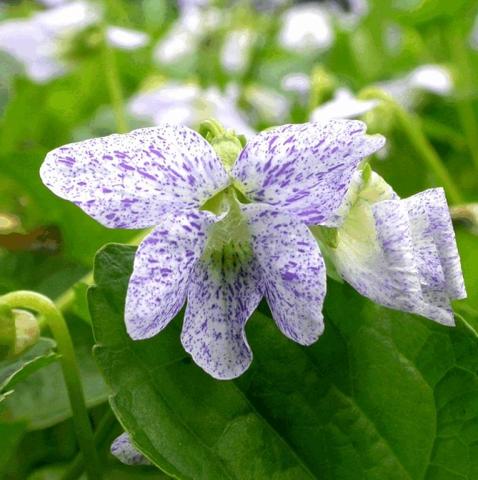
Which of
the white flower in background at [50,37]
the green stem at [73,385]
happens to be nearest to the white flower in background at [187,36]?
the white flower in background at [50,37]

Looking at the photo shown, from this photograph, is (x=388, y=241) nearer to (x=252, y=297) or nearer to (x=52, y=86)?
(x=252, y=297)

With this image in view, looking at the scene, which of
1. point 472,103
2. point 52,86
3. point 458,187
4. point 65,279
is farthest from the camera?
point 52,86

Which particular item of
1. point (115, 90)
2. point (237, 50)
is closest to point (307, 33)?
point (237, 50)

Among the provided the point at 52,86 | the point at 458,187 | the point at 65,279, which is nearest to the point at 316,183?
the point at 65,279

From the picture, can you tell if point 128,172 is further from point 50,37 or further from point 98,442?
point 50,37

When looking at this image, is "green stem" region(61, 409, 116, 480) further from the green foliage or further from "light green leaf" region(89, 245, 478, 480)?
"light green leaf" region(89, 245, 478, 480)

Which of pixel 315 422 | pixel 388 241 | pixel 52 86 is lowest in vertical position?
pixel 52 86

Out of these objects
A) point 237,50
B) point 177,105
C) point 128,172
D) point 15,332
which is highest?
point 128,172
